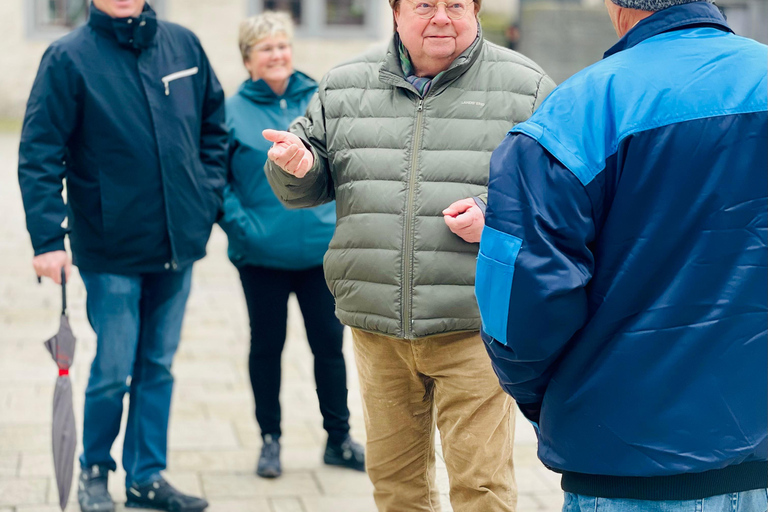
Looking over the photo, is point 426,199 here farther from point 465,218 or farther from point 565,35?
point 565,35

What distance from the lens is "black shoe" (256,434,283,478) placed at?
4.07 m

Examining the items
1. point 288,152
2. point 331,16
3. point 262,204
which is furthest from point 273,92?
point 331,16

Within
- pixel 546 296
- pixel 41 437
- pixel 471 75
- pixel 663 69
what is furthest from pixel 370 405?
pixel 41 437

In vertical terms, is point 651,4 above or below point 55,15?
above

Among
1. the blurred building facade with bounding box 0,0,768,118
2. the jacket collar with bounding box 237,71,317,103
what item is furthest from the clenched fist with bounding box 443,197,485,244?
the blurred building facade with bounding box 0,0,768,118

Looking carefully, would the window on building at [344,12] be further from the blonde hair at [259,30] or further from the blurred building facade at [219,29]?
the blonde hair at [259,30]

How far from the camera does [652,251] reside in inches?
70.7

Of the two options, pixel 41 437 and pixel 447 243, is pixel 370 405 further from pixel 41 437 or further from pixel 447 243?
pixel 41 437

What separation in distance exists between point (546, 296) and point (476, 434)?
1076 mm

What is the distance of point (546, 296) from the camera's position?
1766 mm

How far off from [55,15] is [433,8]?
13449 mm

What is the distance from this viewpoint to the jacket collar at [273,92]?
13.4 feet

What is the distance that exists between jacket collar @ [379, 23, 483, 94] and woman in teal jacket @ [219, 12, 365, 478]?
3.98 feet

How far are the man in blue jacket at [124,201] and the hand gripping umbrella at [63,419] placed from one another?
18 centimetres
